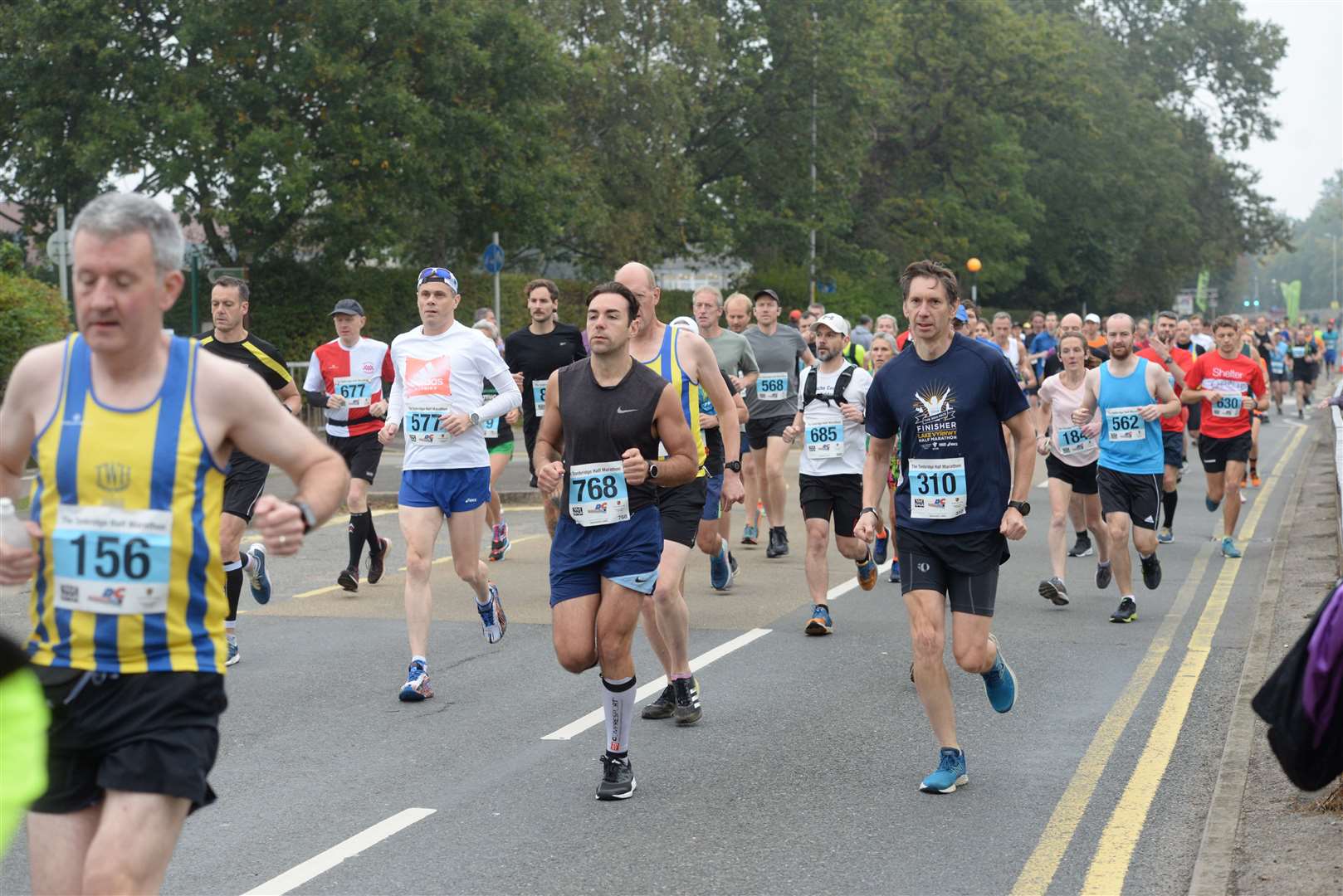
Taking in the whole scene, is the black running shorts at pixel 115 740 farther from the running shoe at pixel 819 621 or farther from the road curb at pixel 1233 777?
the running shoe at pixel 819 621

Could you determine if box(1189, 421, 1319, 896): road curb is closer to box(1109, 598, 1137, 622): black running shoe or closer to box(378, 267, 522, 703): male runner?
box(1109, 598, 1137, 622): black running shoe

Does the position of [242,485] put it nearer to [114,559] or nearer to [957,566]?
[957,566]

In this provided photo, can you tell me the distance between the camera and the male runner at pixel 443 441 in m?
8.83

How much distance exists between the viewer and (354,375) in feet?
38.8

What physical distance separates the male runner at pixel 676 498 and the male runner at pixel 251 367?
212cm

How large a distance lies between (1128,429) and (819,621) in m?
2.63

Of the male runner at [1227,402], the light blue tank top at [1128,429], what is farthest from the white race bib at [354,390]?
the male runner at [1227,402]

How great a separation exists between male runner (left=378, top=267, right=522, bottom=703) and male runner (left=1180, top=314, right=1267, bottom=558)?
25.0 feet

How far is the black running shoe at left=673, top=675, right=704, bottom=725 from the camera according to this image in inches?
318

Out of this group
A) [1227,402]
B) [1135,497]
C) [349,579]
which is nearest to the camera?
[1135,497]

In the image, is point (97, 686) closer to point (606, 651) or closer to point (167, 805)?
point (167, 805)

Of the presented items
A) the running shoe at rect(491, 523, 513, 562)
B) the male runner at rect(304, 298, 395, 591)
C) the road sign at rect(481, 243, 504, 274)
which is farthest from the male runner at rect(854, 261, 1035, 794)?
the road sign at rect(481, 243, 504, 274)

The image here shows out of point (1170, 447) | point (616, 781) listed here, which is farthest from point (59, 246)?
point (616, 781)

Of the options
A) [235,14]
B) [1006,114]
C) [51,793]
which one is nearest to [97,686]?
[51,793]
